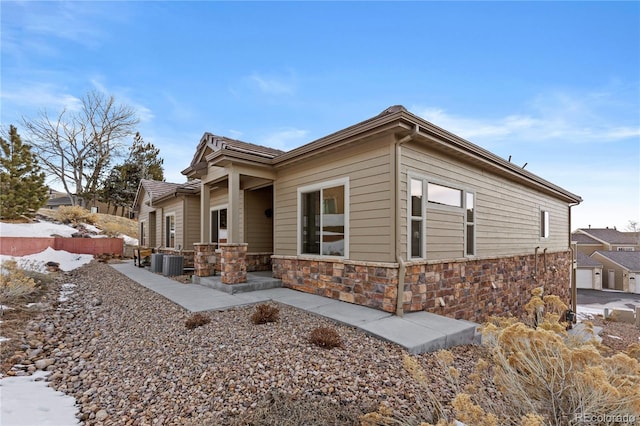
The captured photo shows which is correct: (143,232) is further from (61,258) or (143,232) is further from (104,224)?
(61,258)

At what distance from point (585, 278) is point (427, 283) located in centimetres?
2998

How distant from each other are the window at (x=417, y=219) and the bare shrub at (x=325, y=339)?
239cm

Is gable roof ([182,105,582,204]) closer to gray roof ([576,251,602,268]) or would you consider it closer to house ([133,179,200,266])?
house ([133,179,200,266])

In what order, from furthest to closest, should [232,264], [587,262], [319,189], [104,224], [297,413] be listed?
[587,262], [104,224], [232,264], [319,189], [297,413]

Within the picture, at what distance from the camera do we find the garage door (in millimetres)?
25969

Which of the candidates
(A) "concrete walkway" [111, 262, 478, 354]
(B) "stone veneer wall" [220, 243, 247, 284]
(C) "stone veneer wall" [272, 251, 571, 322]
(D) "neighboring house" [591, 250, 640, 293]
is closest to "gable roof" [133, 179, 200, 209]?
(A) "concrete walkway" [111, 262, 478, 354]

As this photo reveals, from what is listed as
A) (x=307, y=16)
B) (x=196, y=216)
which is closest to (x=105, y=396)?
(x=307, y=16)

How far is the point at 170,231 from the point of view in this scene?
1377 centimetres

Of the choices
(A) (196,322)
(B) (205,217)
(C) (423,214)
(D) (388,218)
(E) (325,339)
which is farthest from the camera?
(B) (205,217)

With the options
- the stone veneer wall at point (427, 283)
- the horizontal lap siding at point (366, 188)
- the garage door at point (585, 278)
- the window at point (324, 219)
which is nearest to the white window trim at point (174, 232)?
the stone veneer wall at point (427, 283)

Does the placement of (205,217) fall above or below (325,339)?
above

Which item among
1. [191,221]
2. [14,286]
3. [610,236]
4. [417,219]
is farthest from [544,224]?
[610,236]

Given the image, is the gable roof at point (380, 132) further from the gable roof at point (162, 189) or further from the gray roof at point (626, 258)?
the gray roof at point (626, 258)

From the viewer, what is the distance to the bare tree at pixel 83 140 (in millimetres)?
22266
